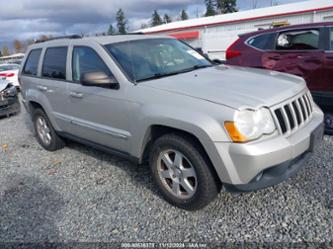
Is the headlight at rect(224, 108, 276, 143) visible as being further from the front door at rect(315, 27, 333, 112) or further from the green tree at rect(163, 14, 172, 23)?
the green tree at rect(163, 14, 172, 23)

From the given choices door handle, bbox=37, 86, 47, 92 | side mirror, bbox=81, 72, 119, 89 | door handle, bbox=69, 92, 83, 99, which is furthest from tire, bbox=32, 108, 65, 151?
side mirror, bbox=81, 72, 119, 89

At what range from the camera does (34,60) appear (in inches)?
208

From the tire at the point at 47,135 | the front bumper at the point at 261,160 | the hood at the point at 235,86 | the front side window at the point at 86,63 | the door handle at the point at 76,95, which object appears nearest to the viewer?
the front bumper at the point at 261,160

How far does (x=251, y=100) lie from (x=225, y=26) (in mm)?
24424

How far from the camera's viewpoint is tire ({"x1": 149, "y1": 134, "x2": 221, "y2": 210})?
110 inches

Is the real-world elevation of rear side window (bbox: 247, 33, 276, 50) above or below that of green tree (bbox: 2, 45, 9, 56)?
above

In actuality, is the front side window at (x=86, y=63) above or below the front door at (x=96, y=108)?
above

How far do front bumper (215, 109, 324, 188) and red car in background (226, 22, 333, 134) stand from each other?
8.29 feet

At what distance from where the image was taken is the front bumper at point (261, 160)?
2.49m

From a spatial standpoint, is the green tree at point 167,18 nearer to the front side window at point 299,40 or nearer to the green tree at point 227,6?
the green tree at point 227,6

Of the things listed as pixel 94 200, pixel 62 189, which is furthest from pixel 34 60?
pixel 94 200

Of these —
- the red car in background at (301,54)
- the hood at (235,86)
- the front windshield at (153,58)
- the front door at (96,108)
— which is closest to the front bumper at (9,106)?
the front door at (96,108)

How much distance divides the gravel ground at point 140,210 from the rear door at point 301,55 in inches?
49.0

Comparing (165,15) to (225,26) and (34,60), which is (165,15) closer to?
(225,26)
